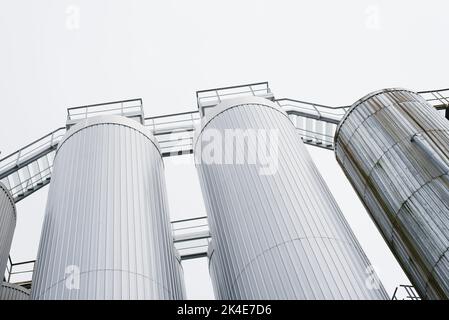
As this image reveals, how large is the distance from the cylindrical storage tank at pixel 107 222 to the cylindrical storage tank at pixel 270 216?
1319 millimetres

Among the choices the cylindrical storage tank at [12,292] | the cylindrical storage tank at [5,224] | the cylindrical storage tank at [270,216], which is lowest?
the cylindrical storage tank at [270,216]

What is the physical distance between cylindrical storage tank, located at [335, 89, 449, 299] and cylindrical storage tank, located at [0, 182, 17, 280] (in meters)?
9.50

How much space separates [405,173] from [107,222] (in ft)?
21.4

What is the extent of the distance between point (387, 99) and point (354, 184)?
7.97 ft

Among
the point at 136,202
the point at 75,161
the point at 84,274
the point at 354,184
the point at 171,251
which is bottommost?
the point at 84,274

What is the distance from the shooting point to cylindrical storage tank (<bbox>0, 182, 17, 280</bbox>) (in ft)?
45.7

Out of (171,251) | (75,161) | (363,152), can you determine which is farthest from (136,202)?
(363,152)

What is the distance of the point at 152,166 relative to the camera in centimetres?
1334

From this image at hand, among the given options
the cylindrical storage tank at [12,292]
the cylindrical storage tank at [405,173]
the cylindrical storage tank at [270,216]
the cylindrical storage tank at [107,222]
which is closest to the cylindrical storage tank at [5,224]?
the cylindrical storage tank at [107,222]

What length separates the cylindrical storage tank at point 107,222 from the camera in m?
9.43

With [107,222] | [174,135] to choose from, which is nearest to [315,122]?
[174,135]

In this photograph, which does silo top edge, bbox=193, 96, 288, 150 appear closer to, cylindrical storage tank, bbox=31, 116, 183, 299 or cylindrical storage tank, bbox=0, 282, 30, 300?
cylindrical storage tank, bbox=31, 116, 183, 299

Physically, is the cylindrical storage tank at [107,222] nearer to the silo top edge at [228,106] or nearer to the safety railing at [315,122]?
the silo top edge at [228,106]
